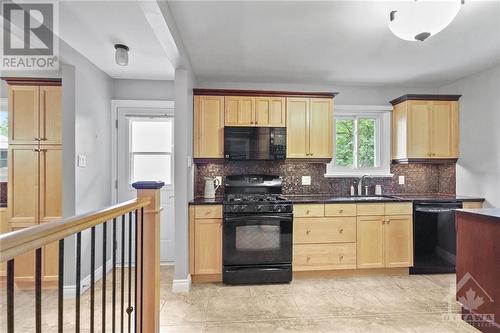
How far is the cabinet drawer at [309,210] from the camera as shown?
10.5ft

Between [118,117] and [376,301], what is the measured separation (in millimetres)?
3707

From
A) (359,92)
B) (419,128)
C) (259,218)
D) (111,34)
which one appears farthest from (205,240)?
(419,128)

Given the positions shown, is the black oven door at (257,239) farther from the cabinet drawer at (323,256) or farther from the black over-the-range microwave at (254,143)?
the black over-the-range microwave at (254,143)

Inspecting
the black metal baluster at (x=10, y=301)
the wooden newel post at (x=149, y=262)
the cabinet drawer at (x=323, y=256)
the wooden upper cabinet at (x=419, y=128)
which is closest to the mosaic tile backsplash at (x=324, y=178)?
the wooden upper cabinet at (x=419, y=128)

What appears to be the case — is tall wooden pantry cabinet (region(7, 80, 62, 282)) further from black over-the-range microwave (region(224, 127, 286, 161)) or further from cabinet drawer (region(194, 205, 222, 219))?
black over-the-range microwave (region(224, 127, 286, 161))

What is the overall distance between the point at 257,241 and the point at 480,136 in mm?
3058

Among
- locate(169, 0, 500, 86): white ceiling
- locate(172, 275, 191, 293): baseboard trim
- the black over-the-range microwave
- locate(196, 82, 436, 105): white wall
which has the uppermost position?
locate(169, 0, 500, 86): white ceiling

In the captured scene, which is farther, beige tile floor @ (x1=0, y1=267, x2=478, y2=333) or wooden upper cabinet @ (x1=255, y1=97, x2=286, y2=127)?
wooden upper cabinet @ (x1=255, y1=97, x2=286, y2=127)

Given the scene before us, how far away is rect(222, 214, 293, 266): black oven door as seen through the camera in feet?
10.1

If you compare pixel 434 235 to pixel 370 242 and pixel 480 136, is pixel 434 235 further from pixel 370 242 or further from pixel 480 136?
pixel 480 136

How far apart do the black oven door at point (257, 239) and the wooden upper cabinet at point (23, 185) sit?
2014 mm

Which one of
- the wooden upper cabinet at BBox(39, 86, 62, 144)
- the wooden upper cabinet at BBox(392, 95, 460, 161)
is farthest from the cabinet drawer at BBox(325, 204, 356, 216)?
the wooden upper cabinet at BBox(39, 86, 62, 144)

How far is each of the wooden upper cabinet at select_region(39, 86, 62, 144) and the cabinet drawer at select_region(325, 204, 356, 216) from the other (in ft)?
9.99

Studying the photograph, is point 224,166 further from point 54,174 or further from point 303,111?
point 54,174
